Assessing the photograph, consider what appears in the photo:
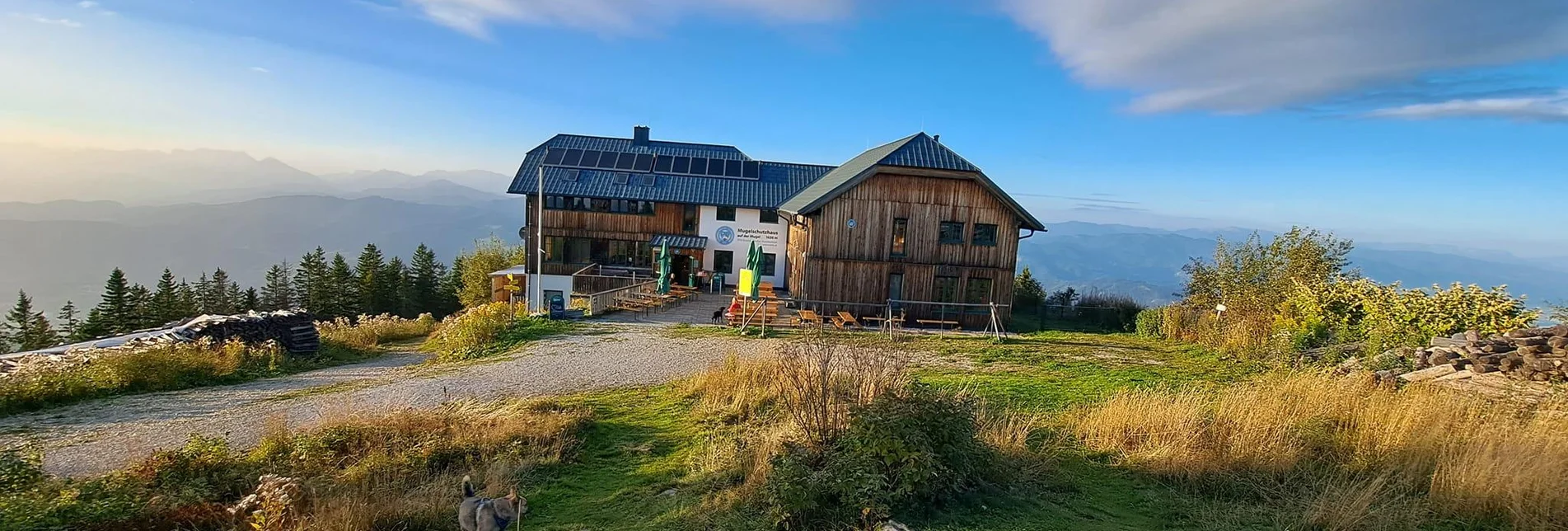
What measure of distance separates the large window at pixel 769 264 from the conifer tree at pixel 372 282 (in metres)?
26.0

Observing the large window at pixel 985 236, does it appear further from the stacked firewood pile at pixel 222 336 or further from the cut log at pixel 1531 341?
the stacked firewood pile at pixel 222 336

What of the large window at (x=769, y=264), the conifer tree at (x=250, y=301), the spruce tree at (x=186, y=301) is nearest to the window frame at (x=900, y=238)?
the large window at (x=769, y=264)

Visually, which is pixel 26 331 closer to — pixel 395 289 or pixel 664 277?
pixel 395 289

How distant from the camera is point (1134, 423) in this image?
727 cm

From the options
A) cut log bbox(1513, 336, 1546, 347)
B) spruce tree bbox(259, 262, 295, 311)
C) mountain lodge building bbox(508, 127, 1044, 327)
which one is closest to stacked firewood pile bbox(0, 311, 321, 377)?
mountain lodge building bbox(508, 127, 1044, 327)

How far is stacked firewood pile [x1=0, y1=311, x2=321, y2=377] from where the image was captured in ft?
45.3

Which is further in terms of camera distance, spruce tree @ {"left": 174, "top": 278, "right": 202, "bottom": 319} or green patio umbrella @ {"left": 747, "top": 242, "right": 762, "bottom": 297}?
spruce tree @ {"left": 174, "top": 278, "right": 202, "bottom": 319}

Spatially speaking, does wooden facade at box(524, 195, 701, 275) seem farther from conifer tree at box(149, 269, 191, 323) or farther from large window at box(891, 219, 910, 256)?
conifer tree at box(149, 269, 191, 323)

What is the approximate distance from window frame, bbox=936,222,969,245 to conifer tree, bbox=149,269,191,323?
37.4m

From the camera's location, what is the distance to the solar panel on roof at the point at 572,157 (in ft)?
98.6

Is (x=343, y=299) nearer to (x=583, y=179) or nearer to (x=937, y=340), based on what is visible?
(x=583, y=179)

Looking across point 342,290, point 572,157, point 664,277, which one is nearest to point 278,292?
point 342,290

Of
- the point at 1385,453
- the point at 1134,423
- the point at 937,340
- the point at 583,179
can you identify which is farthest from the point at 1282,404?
the point at 583,179

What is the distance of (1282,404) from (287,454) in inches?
432
